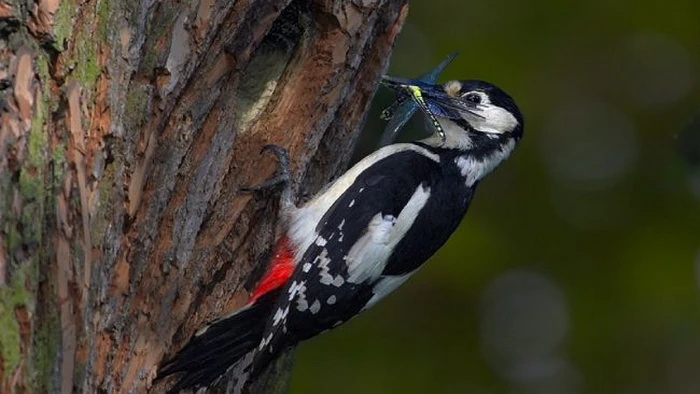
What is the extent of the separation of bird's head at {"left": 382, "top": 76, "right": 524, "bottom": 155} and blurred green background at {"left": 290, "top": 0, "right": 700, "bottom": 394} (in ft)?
7.36

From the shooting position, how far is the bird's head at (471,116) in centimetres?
470

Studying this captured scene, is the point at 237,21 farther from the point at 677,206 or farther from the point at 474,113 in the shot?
the point at 677,206

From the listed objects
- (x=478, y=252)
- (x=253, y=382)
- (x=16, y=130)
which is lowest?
(x=478, y=252)

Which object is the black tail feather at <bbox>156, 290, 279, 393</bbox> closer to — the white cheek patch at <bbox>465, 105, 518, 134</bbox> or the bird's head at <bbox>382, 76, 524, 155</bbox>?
the bird's head at <bbox>382, 76, 524, 155</bbox>

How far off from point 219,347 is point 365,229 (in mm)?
785

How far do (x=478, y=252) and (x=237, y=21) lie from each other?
12.3 feet

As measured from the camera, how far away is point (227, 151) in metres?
3.85

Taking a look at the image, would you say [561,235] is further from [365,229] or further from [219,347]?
[219,347]

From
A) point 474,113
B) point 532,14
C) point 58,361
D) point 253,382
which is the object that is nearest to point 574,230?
point 532,14

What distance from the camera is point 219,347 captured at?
3.69 meters

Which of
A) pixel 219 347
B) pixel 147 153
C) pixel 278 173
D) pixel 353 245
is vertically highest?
pixel 147 153

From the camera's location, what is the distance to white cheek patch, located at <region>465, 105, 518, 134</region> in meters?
4.73

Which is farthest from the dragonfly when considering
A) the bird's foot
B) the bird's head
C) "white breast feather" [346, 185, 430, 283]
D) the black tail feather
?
the black tail feather

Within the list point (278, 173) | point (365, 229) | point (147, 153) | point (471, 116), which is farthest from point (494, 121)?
point (147, 153)
